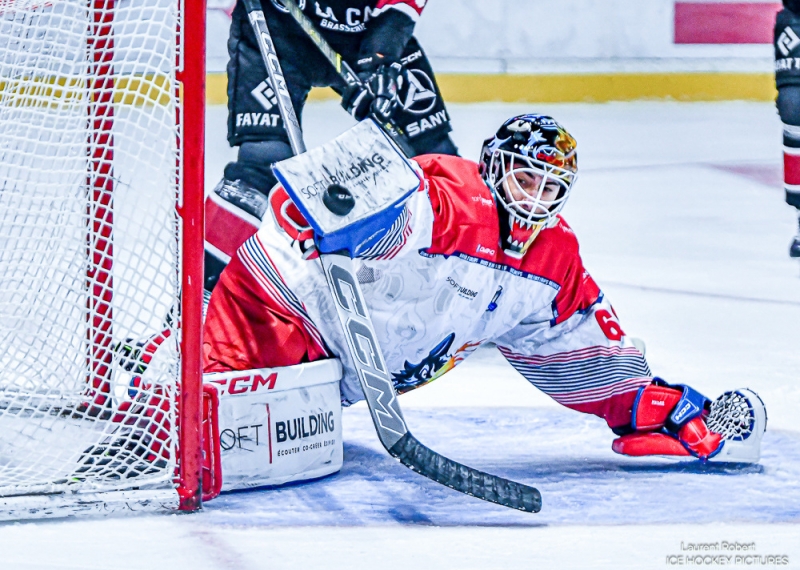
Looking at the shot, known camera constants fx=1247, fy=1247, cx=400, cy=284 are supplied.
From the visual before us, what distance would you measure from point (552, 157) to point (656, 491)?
1.90ft

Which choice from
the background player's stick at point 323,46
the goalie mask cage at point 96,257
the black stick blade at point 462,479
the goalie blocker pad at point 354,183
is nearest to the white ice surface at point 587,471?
the black stick blade at point 462,479

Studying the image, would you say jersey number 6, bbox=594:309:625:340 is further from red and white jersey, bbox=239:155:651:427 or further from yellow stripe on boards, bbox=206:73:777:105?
yellow stripe on boards, bbox=206:73:777:105

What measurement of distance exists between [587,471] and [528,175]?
54 centimetres

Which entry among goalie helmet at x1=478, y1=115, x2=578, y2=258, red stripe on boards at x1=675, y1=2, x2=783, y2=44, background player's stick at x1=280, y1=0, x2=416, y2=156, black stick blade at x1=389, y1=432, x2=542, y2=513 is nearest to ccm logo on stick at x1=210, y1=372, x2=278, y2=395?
black stick blade at x1=389, y1=432, x2=542, y2=513

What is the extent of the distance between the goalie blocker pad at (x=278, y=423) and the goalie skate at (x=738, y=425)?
0.68 meters

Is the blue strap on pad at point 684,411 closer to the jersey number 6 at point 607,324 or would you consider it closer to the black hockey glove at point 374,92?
the jersey number 6 at point 607,324

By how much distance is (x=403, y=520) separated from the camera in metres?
1.88

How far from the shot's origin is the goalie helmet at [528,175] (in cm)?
204

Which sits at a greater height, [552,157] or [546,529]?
[552,157]

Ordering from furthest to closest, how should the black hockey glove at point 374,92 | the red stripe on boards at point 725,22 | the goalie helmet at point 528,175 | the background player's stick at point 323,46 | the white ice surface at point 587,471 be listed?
the red stripe on boards at point 725,22 < the background player's stick at point 323,46 < the black hockey glove at point 374,92 < the goalie helmet at point 528,175 < the white ice surface at point 587,471

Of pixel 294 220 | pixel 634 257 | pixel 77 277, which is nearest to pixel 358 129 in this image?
pixel 294 220

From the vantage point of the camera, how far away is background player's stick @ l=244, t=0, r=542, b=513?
189 cm

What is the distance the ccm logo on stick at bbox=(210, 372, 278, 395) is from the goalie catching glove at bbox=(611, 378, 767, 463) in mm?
667

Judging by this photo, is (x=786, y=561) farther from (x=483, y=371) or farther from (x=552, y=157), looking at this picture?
(x=483, y=371)
